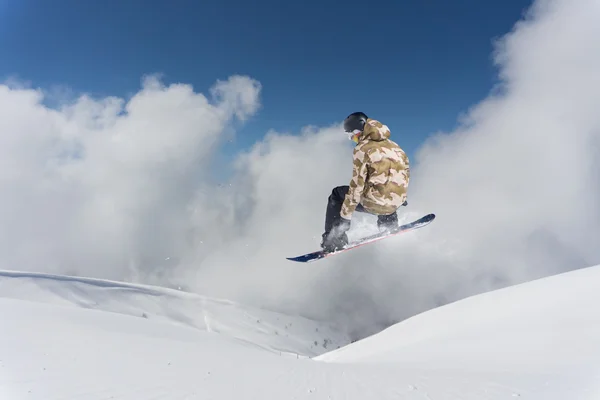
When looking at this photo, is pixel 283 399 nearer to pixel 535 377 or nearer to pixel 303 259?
pixel 535 377

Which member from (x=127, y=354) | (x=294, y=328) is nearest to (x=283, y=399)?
(x=127, y=354)

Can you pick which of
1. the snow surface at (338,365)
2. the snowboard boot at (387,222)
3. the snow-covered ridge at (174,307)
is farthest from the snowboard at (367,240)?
the snow-covered ridge at (174,307)

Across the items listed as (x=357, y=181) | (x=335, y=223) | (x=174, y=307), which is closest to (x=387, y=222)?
(x=335, y=223)

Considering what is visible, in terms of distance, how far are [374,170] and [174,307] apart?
61.1m

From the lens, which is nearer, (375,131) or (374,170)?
(375,131)

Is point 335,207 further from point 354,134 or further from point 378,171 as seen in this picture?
point 354,134

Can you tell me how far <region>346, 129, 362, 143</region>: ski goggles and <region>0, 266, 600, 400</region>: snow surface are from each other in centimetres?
416

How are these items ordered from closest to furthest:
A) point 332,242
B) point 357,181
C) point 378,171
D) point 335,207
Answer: point 378,171
point 357,181
point 335,207
point 332,242

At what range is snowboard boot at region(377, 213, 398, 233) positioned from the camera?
857 centimetres

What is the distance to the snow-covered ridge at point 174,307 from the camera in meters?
37.4

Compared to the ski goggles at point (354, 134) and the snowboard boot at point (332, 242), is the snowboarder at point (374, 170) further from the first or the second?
the snowboard boot at point (332, 242)

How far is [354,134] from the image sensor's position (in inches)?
239

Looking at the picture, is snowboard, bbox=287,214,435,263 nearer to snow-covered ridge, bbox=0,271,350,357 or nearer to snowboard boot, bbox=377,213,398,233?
snowboard boot, bbox=377,213,398,233

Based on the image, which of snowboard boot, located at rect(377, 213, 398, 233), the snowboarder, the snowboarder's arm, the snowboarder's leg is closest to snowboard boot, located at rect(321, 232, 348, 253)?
the snowboarder's leg
